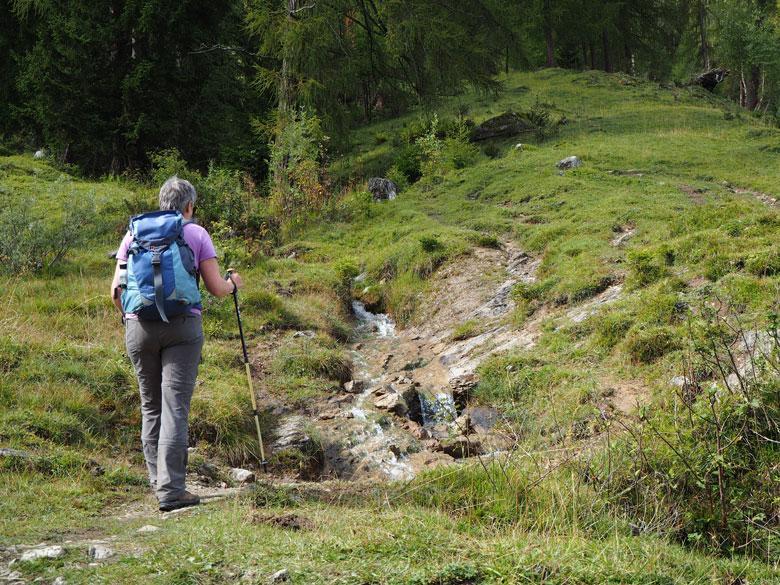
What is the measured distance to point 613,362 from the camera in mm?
8406

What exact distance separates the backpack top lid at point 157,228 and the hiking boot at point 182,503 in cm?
184

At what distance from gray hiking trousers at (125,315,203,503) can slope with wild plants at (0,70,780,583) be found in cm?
41

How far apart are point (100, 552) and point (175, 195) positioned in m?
2.67

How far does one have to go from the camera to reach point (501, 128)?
25.8 m

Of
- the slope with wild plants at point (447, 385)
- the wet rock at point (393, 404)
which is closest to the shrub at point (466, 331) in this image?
the slope with wild plants at point (447, 385)

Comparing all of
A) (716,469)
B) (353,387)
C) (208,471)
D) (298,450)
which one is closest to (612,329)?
(353,387)

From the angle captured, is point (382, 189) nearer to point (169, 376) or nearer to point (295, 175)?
point (295, 175)

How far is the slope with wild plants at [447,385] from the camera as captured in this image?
417cm

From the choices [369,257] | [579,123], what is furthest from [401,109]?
[369,257]

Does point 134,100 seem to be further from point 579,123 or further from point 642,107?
point 642,107

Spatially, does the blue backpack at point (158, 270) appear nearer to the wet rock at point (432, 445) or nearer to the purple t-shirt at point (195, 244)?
the purple t-shirt at point (195, 244)

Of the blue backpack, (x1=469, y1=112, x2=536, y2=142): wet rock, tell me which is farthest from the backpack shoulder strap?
(x1=469, y1=112, x2=536, y2=142): wet rock

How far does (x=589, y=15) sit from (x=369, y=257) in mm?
33940

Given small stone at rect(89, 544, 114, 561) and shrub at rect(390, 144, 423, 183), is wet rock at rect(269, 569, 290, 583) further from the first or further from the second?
shrub at rect(390, 144, 423, 183)
